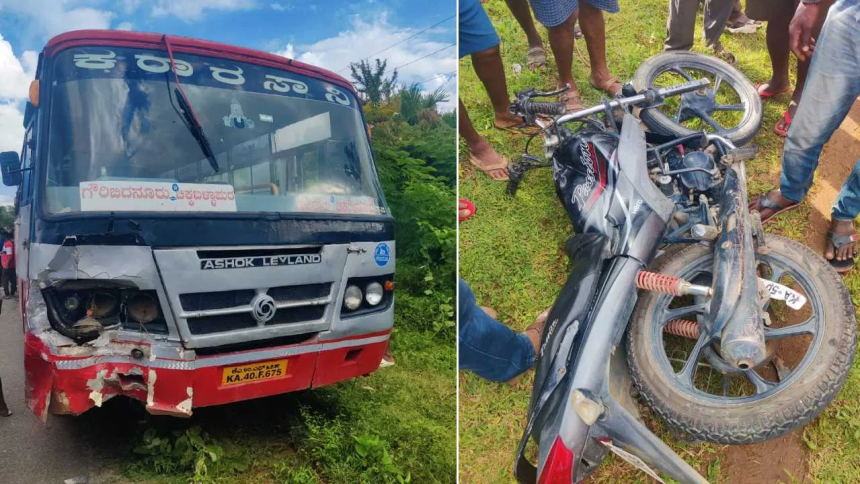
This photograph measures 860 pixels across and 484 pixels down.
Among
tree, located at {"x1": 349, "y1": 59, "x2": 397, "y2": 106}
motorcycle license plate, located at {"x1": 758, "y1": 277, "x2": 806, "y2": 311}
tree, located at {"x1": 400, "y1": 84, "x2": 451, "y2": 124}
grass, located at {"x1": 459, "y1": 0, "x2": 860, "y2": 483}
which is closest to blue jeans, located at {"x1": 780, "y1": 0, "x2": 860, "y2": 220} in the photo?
grass, located at {"x1": 459, "y1": 0, "x2": 860, "y2": 483}

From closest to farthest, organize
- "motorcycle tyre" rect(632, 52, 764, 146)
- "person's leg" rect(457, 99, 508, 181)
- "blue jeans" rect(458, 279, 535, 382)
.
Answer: "blue jeans" rect(458, 279, 535, 382) → "person's leg" rect(457, 99, 508, 181) → "motorcycle tyre" rect(632, 52, 764, 146)

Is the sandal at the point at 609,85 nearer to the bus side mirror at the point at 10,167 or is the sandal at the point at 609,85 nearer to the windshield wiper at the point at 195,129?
the windshield wiper at the point at 195,129

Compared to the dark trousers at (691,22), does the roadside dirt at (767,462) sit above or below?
below

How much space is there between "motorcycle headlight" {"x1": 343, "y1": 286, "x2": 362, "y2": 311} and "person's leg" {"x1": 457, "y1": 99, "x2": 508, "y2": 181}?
3.01 ft

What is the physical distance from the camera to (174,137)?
5.57 ft

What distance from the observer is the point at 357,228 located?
2.02m

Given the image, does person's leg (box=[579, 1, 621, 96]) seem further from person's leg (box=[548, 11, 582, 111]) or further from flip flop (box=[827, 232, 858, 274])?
flip flop (box=[827, 232, 858, 274])

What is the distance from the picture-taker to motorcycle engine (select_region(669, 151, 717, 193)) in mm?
2145

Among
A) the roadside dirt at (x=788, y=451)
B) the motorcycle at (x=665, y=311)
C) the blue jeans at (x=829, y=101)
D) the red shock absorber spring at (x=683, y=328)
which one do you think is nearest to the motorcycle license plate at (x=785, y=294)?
the motorcycle at (x=665, y=311)

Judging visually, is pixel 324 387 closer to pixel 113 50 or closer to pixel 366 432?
pixel 366 432

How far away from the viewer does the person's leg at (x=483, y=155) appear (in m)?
2.59

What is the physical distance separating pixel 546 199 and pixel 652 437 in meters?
1.30

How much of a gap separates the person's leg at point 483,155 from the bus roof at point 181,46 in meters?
0.75

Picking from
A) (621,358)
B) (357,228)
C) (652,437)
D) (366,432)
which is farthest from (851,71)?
(366,432)
